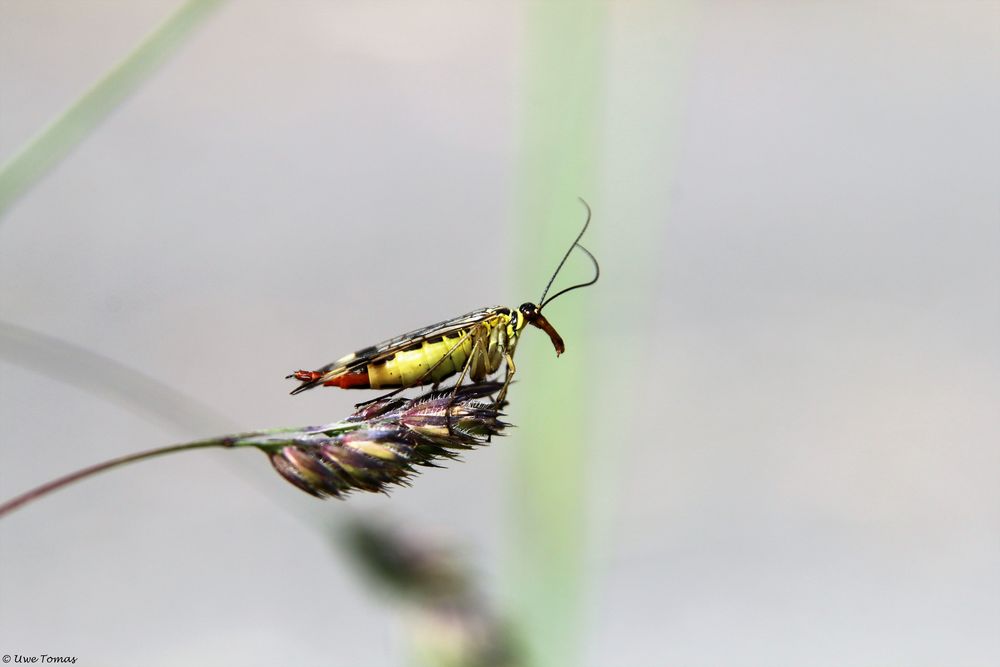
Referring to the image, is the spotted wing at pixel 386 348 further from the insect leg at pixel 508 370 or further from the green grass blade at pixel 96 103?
the green grass blade at pixel 96 103

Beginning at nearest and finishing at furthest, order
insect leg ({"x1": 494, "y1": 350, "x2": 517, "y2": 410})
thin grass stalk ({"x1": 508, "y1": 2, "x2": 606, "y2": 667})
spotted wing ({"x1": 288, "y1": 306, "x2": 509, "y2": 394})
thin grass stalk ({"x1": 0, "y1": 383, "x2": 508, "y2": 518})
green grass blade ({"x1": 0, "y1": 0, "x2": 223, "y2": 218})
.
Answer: thin grass stalk ({"x1": 0, "y1": 383, "x2": 508, "y2": 518}), green grass blade ({"x1": 0, "y1": 0, "x2": 223, "y2": 218}), thin grass stalk ({"x1": 508, "y1": 2, "x2": 606, "y2": 667}), spotted wing ({"x1": 288, "y1": 306, "x2": 509, "y2": 394}), insect leg ({"x1": 494, "y1": 350, "x2": 517, "y2": 410})

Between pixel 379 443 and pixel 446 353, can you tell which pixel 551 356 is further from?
pixel 379 443

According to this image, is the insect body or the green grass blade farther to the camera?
the insect body

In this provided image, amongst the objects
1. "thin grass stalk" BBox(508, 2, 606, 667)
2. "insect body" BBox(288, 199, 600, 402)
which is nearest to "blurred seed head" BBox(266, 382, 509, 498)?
"thin grass stalk" BBox(508, 2, 606, 667)

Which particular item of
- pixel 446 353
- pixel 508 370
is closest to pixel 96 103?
pixel 446 353

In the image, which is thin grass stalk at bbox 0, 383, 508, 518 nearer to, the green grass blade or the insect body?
the insect body

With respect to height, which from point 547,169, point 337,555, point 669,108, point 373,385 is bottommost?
point 337,555

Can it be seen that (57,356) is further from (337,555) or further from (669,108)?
(669,108)

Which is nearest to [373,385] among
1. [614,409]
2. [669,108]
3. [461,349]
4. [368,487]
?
[461,349]
